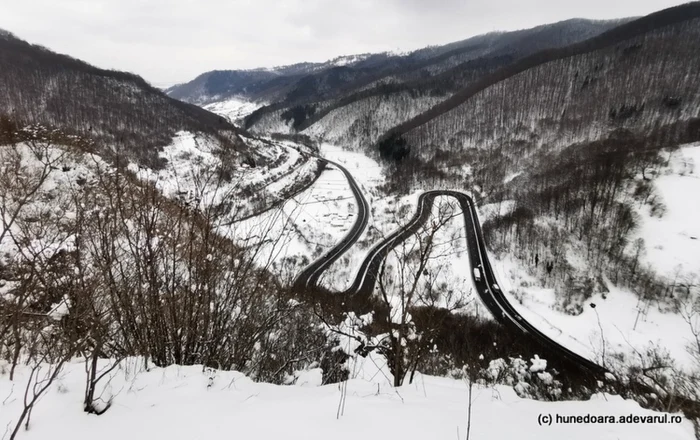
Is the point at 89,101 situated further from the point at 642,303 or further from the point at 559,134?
the point at 559,134

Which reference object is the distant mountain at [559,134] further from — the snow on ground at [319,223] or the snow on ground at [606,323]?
the snow on ground at [319,223]

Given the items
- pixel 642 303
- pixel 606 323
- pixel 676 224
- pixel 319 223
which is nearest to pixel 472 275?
pixel 606 323

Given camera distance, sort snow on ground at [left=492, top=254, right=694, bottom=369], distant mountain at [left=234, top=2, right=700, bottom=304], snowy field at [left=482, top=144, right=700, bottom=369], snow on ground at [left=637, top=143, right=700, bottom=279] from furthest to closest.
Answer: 1. distant mountain at [left=234, top=2, right=700, bottom=304]
2. snow on ground at [left=637, top=143, right=700, bottom=279]
3. snowy field at [left=482, top=144, right=700, bottom=369]
4. snow on ground at [left=492, top=254, right=694, bottom=369]

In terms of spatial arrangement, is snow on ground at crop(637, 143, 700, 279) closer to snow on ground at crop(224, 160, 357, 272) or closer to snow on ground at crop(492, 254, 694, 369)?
snow on ground at crop(492, 254, 694, 369)

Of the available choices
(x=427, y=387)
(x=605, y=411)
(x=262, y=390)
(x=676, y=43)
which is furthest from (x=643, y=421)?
(x=676, y=43)

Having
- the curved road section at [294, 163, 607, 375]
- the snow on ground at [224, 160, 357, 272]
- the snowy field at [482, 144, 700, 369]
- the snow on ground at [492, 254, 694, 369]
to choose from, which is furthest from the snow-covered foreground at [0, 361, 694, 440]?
the snow on ground at [224, 160, 357, 272]

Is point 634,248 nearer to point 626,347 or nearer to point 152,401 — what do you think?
point 626,347

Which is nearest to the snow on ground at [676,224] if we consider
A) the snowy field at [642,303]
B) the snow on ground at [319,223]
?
the snowy field at [642,303]

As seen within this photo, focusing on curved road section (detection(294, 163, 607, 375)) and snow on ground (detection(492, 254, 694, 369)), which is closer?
snow on ground (detection(492, 254, 694, 369))
